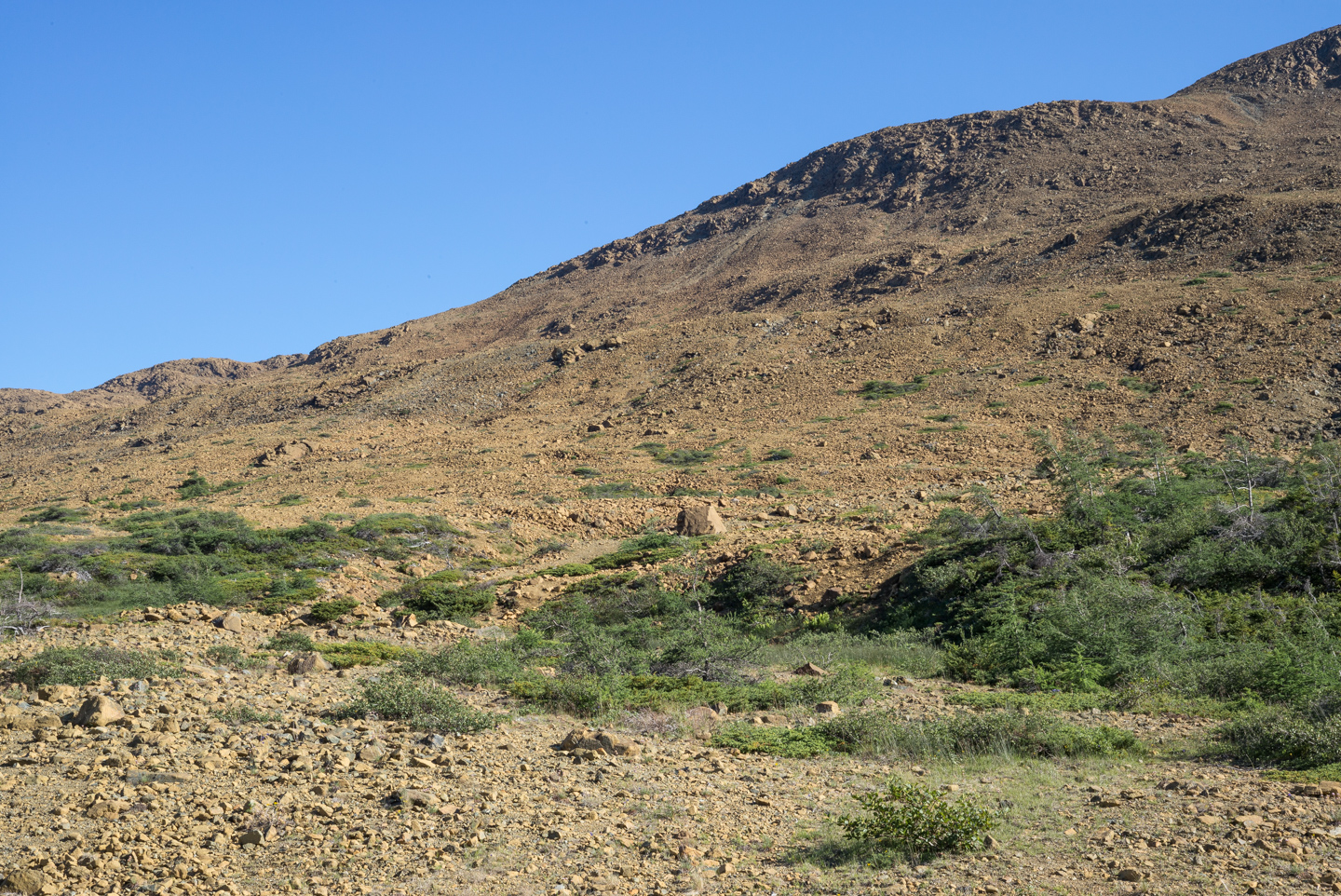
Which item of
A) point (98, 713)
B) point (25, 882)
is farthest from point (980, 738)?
point (98, 713)

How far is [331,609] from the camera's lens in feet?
45.3

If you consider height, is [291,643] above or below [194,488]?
below

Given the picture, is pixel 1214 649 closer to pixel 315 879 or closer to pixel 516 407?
pixel 315 879

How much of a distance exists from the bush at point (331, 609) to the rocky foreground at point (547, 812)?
5.94 meters

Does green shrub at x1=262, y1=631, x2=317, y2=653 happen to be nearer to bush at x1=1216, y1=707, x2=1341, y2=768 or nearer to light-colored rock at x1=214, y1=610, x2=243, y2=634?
light-colored rock at x1=214, y1=610, x2=243, y2=634

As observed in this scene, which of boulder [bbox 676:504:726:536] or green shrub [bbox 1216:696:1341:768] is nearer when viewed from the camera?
green shrub [bbox 1216:696:1341:768]

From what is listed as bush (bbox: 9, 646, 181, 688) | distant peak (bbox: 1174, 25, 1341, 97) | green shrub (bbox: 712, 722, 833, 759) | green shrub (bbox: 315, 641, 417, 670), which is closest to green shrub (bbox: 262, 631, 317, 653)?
green shrub (bbox: 315, 641, 417, 670)

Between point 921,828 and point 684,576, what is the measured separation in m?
10.2

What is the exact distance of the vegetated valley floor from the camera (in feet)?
16.5

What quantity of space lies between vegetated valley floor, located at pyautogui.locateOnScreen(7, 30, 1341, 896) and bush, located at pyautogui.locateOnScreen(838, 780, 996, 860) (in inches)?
3.5

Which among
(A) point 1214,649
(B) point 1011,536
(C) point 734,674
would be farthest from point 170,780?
(B) point 1011,536

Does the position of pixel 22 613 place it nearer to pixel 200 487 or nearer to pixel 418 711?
pixel 418 711

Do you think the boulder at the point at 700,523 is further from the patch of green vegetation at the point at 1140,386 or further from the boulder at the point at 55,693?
the patch of green vegetation at the point at 1140,386

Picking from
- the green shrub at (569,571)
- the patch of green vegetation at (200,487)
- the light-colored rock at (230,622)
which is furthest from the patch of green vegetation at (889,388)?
the light-colored rock at (230,622)
